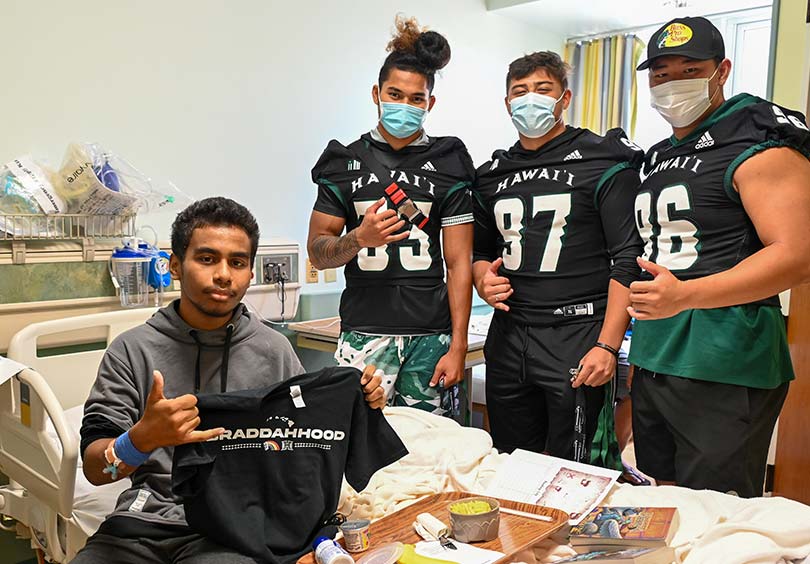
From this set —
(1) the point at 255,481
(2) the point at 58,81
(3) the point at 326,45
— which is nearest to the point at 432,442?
(1) the point at 255,481

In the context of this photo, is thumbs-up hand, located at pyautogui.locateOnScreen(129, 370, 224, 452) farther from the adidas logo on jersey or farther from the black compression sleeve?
the adidas logo on jersey

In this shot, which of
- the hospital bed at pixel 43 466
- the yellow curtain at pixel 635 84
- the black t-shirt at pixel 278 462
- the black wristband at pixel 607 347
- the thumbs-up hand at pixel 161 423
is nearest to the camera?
the thumbs-up hand at pixel 161 423

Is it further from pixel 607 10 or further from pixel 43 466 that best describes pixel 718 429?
pixel 607 10

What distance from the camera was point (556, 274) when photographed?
2.07 m

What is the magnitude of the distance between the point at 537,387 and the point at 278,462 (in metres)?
0.93

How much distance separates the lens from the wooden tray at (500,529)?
1336 mm

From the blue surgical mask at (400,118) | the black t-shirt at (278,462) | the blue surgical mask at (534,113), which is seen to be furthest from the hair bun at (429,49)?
the black t-shirt at (278,462)

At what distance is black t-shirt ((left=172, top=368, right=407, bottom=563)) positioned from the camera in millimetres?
1362

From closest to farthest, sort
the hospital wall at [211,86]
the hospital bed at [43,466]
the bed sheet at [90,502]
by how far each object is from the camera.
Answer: the hospital bed at [43,466], the bed sheet at [90,502], the hospital wall at [211,86]

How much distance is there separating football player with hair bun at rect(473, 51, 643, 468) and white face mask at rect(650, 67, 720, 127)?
22 centimetres

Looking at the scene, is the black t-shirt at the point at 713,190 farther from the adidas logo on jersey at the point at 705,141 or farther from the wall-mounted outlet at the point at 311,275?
the wall-mounted outlet at the point at 311,275

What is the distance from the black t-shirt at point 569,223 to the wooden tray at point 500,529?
2.27 ft

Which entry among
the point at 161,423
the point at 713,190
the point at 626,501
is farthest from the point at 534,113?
the point at 161,423

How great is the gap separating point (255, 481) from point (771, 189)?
1.35 metres
